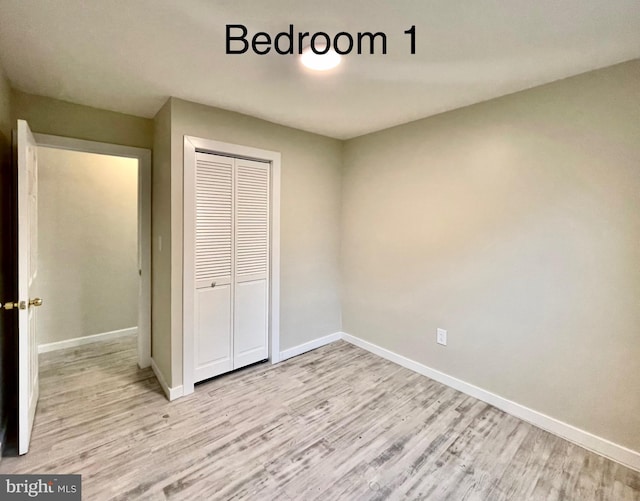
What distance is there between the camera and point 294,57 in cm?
171

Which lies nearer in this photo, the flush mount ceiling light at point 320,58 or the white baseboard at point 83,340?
the flush mount ceiling light at point 320,58

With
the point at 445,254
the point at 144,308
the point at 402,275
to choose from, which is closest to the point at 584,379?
the point at 445,254

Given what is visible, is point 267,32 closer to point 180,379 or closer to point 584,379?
point 180,379

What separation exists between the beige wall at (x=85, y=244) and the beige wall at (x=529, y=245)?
10.1ft

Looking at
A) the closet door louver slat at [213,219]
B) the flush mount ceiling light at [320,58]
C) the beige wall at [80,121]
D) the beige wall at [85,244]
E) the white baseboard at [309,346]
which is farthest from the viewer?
the beige wall at [85,244]

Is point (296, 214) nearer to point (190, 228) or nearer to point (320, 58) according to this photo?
point (190, 228)

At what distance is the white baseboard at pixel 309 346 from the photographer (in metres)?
3.10

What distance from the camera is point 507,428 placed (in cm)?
209

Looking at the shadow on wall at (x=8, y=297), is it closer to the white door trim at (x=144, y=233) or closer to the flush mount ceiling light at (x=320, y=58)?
the white door trim at (x=144, y=233)

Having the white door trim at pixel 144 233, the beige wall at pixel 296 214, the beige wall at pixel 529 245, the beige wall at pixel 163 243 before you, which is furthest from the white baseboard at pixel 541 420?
the white door trim at pixel 144 233

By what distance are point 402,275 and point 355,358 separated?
995mm
